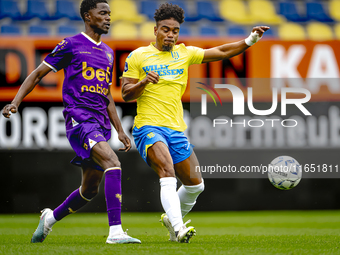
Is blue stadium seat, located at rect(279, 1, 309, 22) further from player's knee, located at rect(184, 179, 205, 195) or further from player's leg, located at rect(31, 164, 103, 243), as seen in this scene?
player's leg, located at rect(31, 164, 103, 243)

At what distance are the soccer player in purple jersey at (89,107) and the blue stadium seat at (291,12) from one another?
7281 millimetres

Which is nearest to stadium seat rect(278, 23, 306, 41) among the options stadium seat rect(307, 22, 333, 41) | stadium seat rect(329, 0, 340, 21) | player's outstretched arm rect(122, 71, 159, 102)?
stadium seat rect(307, 22, 333, 41)

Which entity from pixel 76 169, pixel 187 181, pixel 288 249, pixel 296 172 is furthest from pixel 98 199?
A: pixel 288 249

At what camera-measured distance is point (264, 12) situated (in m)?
11.2

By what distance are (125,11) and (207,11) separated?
1.73m

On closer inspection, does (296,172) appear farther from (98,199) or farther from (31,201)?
(31,201)

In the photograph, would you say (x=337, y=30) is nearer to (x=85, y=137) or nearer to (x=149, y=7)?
(x=149, y=7)

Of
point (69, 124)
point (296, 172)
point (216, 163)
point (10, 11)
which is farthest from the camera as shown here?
point (10, 11)

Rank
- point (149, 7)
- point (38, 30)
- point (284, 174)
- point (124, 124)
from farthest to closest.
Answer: point (149, 7)
point (38, 30)
point (124, 124)
point (284, 174)

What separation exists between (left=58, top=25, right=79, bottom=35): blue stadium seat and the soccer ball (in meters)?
5.28

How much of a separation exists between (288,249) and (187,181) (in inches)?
44.6

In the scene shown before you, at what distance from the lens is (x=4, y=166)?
879 centimetres

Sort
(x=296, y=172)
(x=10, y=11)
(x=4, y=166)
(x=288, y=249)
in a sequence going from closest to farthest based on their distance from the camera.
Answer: (x=288, y=249)
(x=296, y=172)
(x=4, y=166)
(x=10, y=11)

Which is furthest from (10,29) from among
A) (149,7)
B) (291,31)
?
(291,31)
